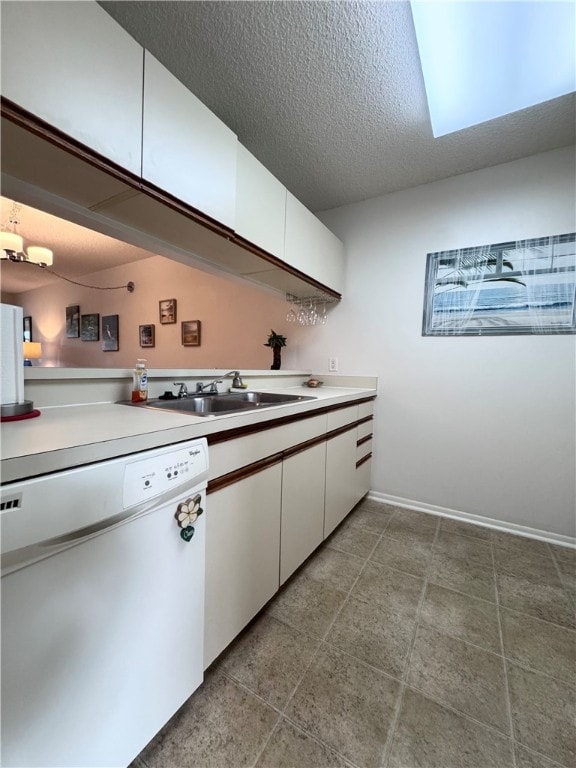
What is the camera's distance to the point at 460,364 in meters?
2.08

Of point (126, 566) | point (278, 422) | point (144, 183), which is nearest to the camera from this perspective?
point (126, 566)

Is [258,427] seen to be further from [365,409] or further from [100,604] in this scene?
[365,409]

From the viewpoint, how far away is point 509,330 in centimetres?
192

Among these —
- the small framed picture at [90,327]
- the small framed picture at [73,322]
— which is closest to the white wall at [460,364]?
the small framed picture at [90,327]

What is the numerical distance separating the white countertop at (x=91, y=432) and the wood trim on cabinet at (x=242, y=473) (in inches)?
6.2

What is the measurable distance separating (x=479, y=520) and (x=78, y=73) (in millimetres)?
2906

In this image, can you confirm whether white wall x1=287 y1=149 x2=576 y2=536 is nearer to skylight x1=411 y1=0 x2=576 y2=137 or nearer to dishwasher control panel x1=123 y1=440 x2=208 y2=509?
skylight x1=411 y1=0 x2=576 y2=137

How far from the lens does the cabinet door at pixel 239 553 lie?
3.08 feet

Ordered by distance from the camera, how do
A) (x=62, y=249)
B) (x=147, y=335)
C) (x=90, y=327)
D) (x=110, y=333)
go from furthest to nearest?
(x=90, y=327) → (x=110, y=333) → (x=147, y=335) → (x=62, y=249)

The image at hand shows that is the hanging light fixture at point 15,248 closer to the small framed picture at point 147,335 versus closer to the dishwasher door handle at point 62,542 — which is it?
the small framed picture at point 147,335

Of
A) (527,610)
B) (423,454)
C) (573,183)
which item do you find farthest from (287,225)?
(527,610)

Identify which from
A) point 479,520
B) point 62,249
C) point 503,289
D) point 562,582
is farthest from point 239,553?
point 62,249

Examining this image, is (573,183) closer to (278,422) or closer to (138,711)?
(278,422)

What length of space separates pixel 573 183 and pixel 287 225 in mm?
1712
